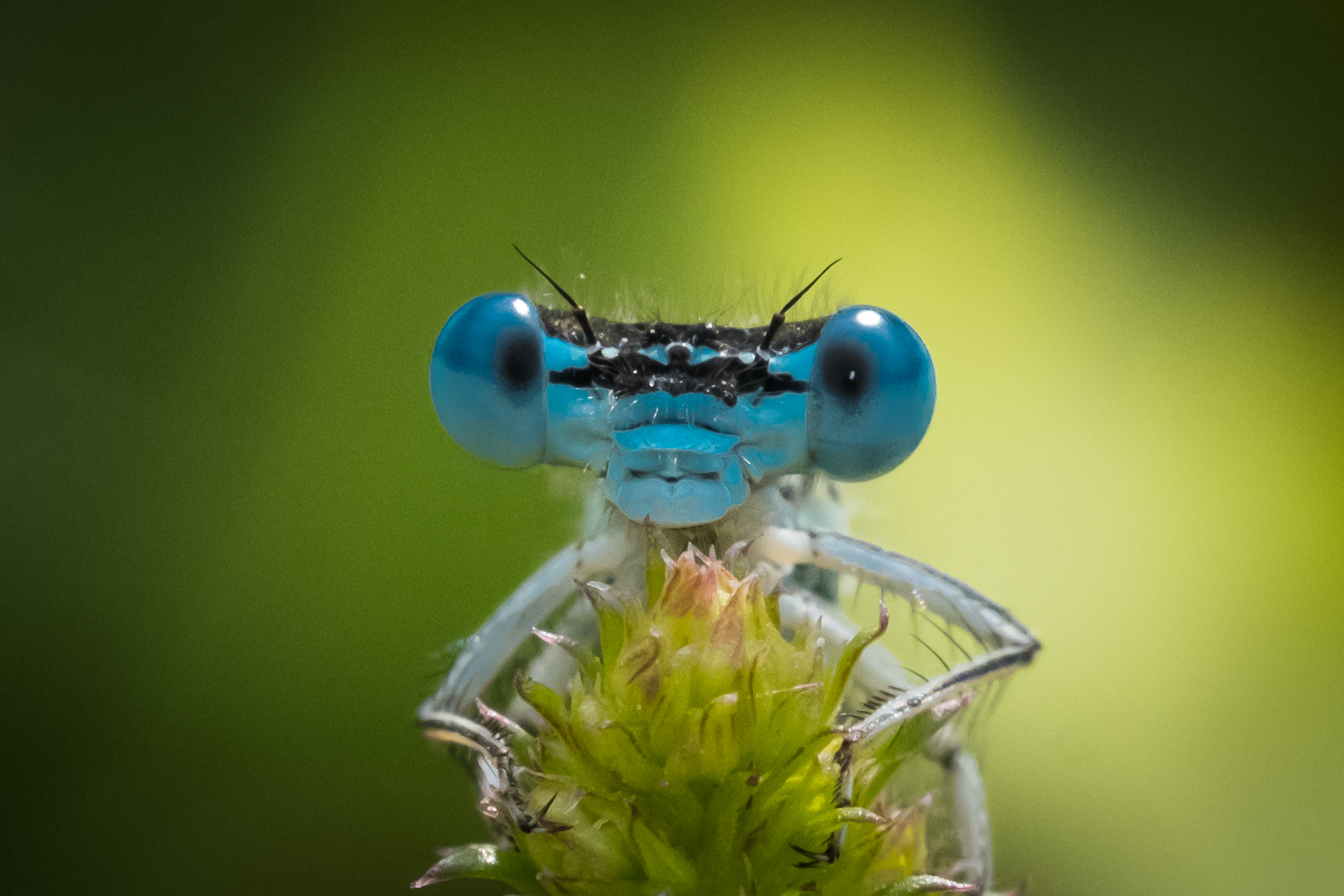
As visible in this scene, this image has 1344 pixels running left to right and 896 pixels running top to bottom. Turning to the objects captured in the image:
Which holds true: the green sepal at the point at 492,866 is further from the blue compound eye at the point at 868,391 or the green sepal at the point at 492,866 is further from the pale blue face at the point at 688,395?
the blue compound eye at the point at 868,391

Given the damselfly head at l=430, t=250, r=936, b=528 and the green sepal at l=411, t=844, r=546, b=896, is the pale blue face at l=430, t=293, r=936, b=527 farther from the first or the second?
the green sepal at l=411, t=844, r=546, b=896

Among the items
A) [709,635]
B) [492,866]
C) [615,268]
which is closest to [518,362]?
[709,635]

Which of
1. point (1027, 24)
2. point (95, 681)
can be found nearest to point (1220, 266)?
point (1027, 24)

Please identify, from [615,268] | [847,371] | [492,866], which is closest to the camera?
[492,866]

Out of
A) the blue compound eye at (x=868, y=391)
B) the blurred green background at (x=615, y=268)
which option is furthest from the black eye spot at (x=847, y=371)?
the blurred green background at (x=615, y=268)

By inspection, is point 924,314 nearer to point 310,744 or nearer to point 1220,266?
point 1220,266

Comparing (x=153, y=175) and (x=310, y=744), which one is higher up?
(x=153, y=175)

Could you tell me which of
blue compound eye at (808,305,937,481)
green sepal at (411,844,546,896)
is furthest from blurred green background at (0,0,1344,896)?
green sepal at (411,844,546,896)

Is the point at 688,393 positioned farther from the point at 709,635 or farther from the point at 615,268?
the point at 615,268
